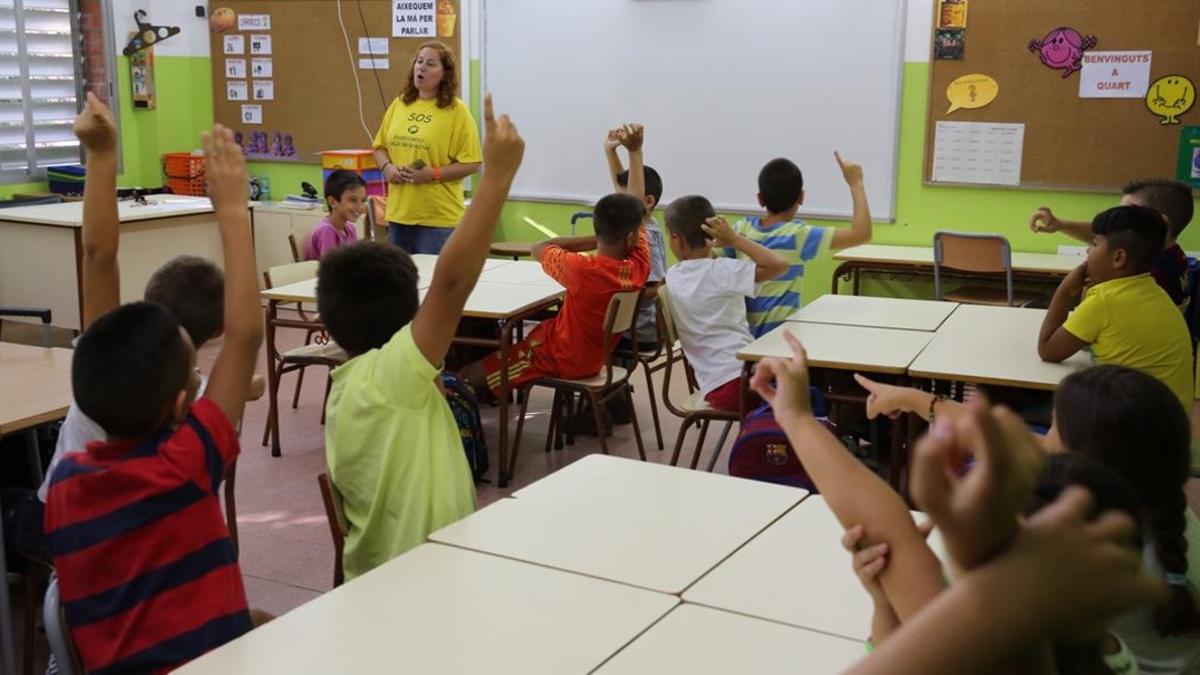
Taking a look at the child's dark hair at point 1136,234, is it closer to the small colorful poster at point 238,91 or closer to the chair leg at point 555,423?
the chair leg at point 555,423

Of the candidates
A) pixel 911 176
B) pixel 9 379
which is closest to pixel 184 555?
pixel 9 379

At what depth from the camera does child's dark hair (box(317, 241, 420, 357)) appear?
2252 mm

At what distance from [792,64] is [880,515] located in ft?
17.5

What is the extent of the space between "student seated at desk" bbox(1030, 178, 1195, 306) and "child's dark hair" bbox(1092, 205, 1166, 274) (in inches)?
23.1

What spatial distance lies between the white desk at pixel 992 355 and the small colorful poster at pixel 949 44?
7.30 ft

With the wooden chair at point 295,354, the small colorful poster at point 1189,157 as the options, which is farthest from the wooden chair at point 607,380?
the small colorful poster at point 1189,157

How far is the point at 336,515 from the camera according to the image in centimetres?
214

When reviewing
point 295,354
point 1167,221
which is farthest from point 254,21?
point 1167,221

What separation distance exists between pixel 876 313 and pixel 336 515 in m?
2.49

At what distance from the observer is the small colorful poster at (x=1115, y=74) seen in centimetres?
555

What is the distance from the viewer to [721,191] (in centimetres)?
655

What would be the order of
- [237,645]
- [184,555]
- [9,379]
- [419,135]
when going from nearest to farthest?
[237,645] < [184,555] < [9,379] < [419,135]

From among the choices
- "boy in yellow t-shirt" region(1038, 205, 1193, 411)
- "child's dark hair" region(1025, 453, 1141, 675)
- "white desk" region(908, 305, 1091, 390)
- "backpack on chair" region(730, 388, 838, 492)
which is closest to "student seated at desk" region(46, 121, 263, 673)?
"child's dark hair" region(1025, 453, 1141, 675)

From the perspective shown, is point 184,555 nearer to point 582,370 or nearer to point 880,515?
point 880,515
